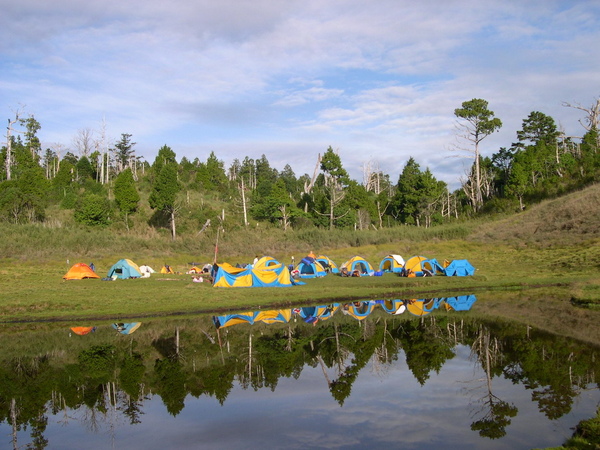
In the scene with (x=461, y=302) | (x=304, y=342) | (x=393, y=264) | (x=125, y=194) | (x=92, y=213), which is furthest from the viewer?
(x=125, y=194)

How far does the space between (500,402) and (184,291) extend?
19.4 metres

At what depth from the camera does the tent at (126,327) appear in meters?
19.7

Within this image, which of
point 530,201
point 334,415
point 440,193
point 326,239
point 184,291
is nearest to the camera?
point 334,415

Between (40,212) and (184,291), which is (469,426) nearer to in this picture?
(184,291)

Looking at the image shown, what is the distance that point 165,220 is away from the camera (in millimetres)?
61719

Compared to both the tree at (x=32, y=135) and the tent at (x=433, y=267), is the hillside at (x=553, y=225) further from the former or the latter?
the tree at (x=32, y=135)

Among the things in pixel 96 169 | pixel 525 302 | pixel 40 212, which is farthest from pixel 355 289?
pixel 96 169

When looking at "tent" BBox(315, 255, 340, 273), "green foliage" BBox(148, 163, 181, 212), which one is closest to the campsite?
"tent" BBox(315, 255, 340, 273)

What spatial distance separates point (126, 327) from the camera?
67.0ft

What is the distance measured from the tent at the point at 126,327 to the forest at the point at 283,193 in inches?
1350

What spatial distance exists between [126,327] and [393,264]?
81.9 ft

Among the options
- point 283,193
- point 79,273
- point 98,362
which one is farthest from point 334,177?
point 98,362

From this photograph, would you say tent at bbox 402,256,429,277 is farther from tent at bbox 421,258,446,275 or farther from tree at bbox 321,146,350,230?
tree at bbox 321,146,350,230

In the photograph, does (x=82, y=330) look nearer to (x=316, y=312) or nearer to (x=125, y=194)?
(x=316, y=312)
